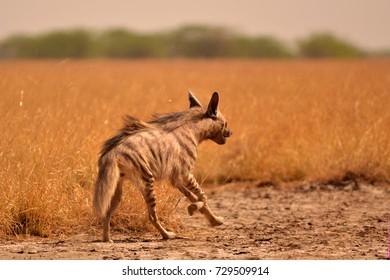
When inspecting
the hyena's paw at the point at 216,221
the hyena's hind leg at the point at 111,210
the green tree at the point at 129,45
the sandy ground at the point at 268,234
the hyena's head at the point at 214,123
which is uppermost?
the green tree at the point at 129,45

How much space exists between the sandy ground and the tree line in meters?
39.0

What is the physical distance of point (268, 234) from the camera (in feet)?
25.7

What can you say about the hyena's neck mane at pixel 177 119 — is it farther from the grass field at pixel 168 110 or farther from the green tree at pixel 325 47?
the green tree at pixel 325 47

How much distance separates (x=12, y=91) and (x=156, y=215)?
12.6ft

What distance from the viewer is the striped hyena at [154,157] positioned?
696cm

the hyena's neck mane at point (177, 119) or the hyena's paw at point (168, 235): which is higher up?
the hyena's neck mane at point (177, 119)

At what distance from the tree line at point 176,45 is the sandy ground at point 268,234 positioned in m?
39.0

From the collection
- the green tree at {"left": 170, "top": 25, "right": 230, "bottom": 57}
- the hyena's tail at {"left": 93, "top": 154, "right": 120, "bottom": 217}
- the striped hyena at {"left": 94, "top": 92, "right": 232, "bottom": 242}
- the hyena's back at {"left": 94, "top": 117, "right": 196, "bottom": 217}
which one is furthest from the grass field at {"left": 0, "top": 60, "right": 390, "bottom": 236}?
the green tree at {"left": 170, "top": 25, "right": 230, "bottom": 57}

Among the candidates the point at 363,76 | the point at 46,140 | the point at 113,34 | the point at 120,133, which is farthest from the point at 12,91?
the point at 113,34

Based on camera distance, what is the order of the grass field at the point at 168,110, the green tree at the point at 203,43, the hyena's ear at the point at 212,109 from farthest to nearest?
the green tree at the point at 203,43
the hyena's ear at the point at 212,109
the grass field at the point at 168,110

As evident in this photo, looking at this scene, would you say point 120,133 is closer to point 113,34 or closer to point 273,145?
point 273,145

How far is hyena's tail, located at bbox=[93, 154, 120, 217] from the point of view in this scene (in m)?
6.88

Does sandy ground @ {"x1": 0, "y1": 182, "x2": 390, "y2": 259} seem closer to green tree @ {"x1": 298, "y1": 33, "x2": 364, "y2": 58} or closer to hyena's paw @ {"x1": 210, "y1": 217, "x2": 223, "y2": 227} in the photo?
hyena's paw @ {"x1": 210, "y1": 217, "x2": 223, "y2": 227}

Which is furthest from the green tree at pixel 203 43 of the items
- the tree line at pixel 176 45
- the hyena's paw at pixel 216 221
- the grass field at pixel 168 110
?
the hyena's paw at pixel 216 221
